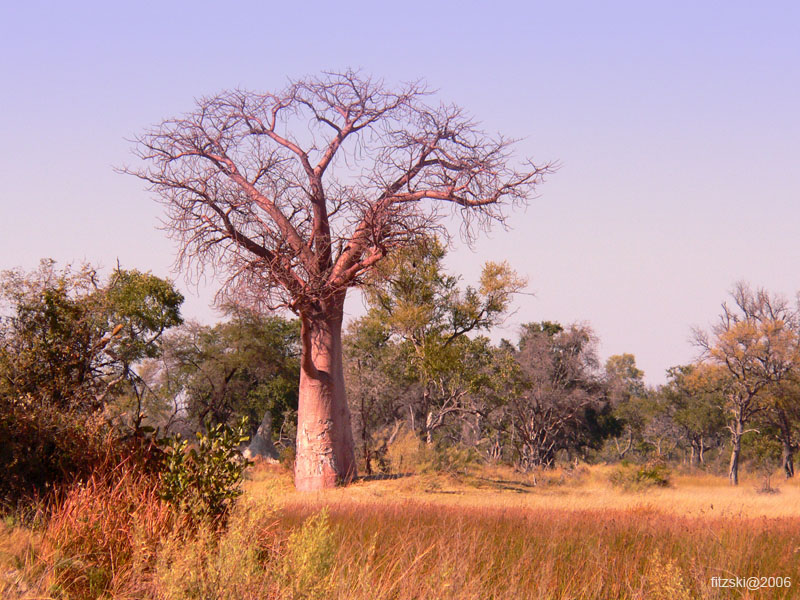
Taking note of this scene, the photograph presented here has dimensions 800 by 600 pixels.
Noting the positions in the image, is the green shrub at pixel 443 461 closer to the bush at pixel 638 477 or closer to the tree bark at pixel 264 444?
the bush at pixel 638 477

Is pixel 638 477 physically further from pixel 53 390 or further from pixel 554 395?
pixel 53 390

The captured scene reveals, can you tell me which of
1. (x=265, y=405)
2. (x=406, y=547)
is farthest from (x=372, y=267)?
(x=265, y=405)

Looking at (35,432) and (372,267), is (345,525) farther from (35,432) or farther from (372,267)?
(372,267)

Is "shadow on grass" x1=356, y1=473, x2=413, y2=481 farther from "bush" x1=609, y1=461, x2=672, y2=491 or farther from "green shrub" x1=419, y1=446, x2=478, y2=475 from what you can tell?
"bush" x1=609, y1=461, x2=672, y2=491

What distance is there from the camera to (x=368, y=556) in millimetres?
6211

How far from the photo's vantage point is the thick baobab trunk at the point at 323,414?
15.5 m

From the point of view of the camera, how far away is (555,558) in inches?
250

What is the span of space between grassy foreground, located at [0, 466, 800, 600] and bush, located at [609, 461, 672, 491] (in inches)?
510

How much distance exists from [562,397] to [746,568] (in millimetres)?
24914

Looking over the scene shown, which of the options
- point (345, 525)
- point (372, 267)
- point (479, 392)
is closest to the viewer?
point (345, 525)

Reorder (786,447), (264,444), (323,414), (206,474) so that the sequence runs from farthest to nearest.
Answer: (786,447), (264,444), (323,414), (206,474)

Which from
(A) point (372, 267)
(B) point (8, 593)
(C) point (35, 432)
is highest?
(A) point (372, 267)

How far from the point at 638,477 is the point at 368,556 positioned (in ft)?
56.5

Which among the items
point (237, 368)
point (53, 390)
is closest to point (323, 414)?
point (53, 390)
